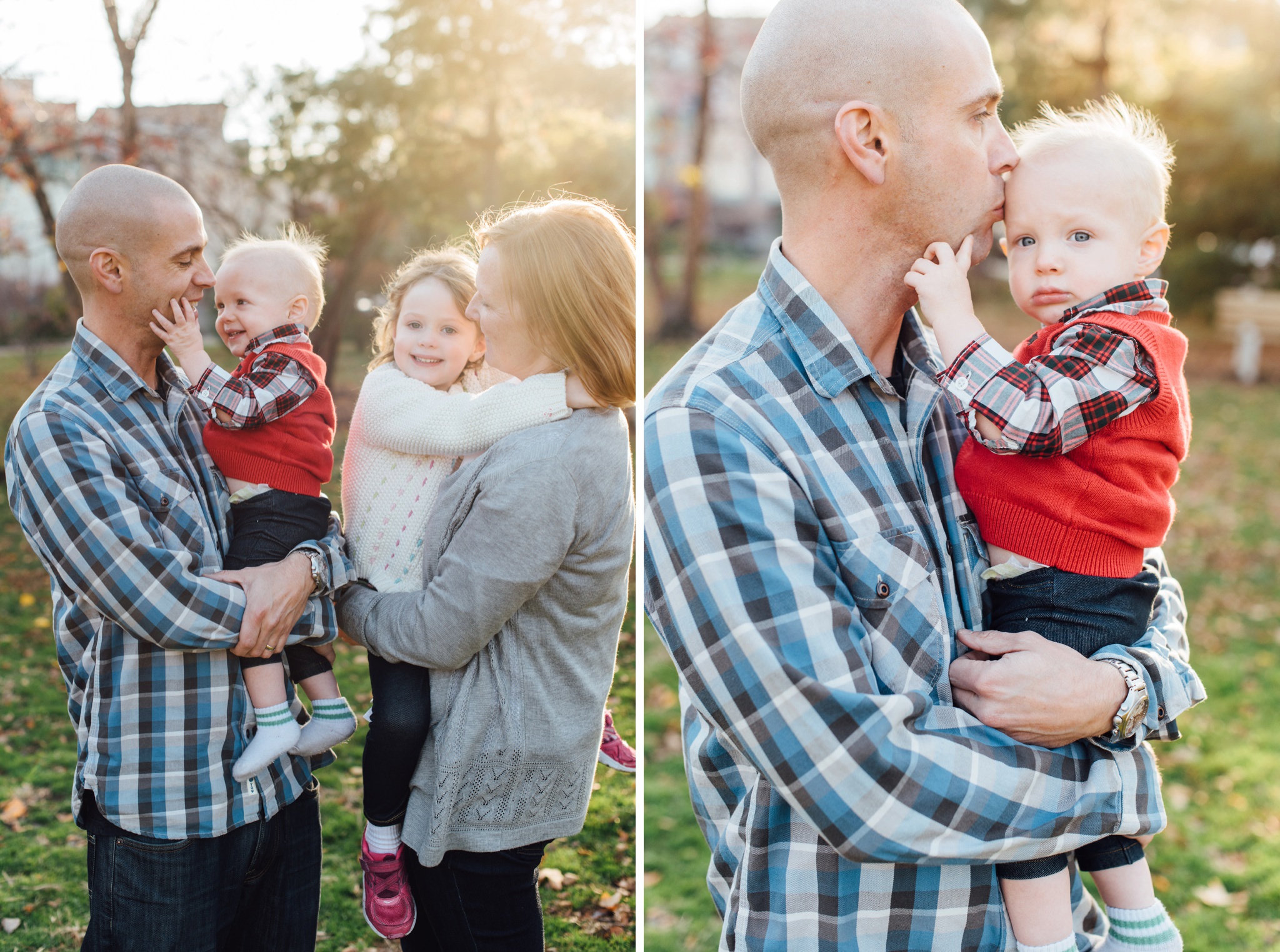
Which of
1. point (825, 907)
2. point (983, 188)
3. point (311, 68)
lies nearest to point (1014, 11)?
point (311, 68)

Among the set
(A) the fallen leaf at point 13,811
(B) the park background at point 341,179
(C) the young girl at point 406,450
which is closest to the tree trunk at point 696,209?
(B) the park background at point 341,179

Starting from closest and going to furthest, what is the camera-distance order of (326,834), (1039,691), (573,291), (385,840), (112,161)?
(1039,691) < (573,291) < (385,840) < (326,834) < (112,161)

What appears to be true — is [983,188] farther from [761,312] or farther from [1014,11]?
[1014,11]

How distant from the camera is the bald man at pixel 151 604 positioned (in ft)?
6.33

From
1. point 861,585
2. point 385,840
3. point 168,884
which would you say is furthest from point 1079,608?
point 168,884

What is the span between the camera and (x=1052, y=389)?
5.53 ft

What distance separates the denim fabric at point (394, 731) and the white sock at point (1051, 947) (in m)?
1.17

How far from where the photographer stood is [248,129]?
584 cm

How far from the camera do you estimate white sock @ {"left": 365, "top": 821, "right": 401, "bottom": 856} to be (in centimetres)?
213

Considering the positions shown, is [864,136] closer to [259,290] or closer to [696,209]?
[259,290]

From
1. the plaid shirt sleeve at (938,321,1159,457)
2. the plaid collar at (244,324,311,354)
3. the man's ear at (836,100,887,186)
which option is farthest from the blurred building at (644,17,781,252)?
the plaid shirt sleeve at (938,321,1159,457)

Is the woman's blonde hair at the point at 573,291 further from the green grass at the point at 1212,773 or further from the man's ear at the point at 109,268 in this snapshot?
the green grass at the point at 1212,773

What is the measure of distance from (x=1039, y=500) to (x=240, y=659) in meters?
1.62

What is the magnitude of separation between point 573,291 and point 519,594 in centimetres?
61
